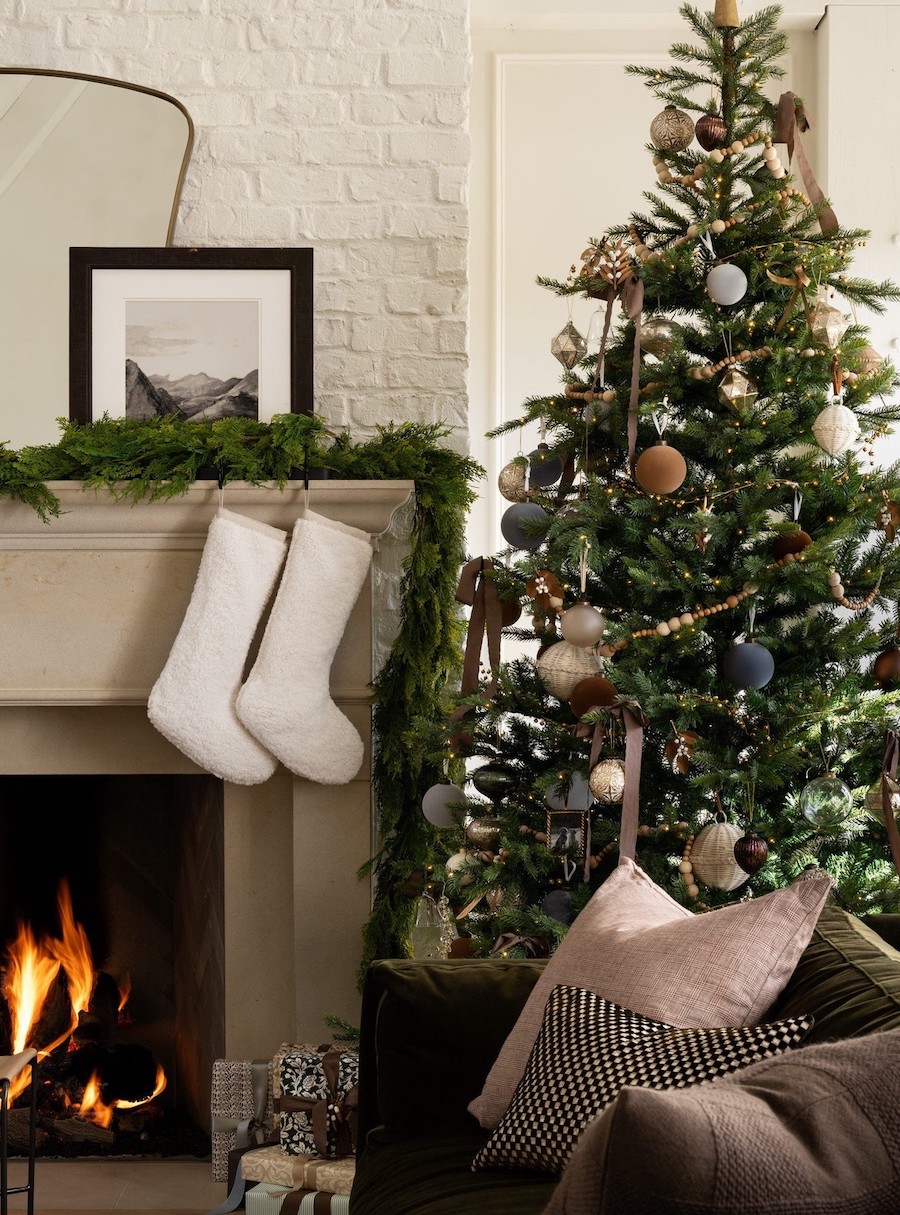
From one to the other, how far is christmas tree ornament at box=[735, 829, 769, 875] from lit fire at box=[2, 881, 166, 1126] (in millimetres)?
1543

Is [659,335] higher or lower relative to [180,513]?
higher

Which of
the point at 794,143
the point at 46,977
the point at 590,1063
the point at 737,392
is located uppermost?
the point at 794,143

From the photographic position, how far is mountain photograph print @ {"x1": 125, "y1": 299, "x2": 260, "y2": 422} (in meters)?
2.31

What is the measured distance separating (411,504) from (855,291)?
0.95m

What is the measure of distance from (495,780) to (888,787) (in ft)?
2.00

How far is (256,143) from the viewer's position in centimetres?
244

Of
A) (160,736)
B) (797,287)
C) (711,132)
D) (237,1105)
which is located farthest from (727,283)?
(237,1105)

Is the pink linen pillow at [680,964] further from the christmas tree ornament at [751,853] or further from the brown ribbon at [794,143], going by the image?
the brown ribbon at [794,143]

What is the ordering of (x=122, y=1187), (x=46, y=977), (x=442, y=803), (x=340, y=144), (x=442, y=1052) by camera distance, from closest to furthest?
(x=442, y=1052)
(x=442, y=803)
(x=122, y=1187)
(x=340, y=144)
(x=46, y=977)

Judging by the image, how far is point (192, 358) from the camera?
2.33m

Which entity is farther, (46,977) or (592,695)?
(46,977)

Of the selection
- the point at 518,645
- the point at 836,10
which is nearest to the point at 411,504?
the point at 518,645

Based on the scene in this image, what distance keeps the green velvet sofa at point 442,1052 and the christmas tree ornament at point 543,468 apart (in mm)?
826

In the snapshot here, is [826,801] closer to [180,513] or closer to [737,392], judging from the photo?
[737,392]
